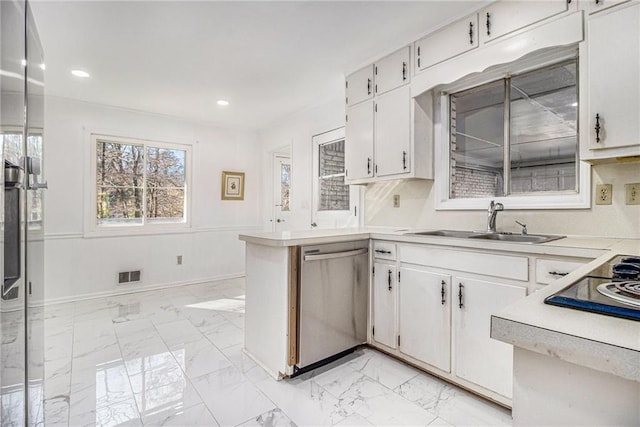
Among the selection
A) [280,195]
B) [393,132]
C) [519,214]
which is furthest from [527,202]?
[280,195]

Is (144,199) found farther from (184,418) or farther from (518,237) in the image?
(518,237)

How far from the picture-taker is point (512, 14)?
74.9 inches

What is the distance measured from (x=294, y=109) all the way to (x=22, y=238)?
3478 millimetres

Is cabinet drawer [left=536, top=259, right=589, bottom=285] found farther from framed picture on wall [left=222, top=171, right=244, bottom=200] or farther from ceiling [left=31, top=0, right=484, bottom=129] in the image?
framed picture on wall [left=222, top=171, right=244, bottom=200]

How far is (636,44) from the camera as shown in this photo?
147cm

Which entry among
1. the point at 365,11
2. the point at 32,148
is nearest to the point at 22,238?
the point at 32,148

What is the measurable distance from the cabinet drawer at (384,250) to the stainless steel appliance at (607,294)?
1.37 metres

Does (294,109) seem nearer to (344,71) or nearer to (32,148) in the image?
(344,71)

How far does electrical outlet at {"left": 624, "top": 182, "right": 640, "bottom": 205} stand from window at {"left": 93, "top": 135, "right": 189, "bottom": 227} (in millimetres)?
4647

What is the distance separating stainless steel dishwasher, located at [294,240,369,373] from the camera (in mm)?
2094

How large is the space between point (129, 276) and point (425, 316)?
12.5 feet

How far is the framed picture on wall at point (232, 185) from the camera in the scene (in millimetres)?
4941

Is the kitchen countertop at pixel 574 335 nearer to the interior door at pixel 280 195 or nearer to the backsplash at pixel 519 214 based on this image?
the backsplash at pixel 519 214

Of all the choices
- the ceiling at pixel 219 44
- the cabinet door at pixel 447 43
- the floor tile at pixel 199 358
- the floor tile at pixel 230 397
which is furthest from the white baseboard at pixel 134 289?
the cabinet door at pixel 447 43
